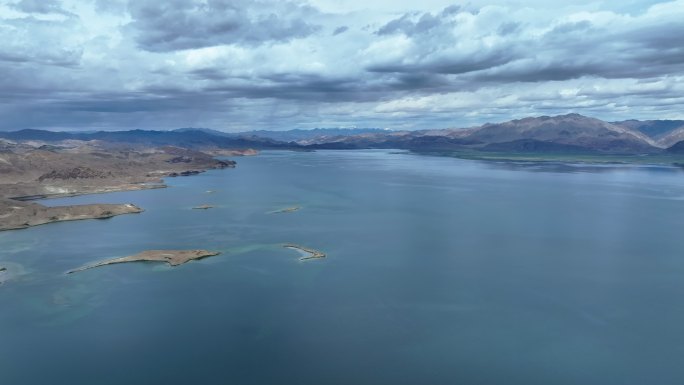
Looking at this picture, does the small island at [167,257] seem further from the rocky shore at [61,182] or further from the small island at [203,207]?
the small island at [203,207]

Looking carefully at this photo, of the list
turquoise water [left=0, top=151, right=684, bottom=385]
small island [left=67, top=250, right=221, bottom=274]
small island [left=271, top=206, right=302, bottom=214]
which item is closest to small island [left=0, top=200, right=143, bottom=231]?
turquoise water [left=0, top=151, right=684, bottom=385]

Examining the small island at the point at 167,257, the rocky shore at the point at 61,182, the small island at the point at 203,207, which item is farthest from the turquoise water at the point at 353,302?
the small island at the point at 203,207

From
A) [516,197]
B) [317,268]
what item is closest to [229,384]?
[317,268]

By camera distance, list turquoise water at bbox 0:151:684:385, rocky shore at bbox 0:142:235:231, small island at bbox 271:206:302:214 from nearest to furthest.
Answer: turquoise water at bbox 0:151:684:385 → rocky shore at bbox 0:142:235:231 → small island at bbox 271:206:302:214

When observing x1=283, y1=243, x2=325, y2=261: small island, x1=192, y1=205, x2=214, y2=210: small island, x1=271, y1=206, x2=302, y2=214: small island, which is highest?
x1=192, y1=205, x2=214, y2=210: small island

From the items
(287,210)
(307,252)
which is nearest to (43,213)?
(287,210)

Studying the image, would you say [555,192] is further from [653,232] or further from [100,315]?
[100,315]

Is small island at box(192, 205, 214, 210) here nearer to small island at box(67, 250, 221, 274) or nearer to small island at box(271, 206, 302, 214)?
small island at box(271, 206, 302, 214)
